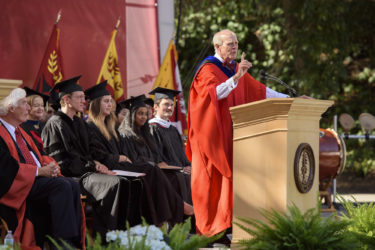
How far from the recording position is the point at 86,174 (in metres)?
6.61

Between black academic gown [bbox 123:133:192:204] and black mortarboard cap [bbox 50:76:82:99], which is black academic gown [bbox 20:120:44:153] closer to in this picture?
black mortarboard cap [bbox 50:76:82:99]

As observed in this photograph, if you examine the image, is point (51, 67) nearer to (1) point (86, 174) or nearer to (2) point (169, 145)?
(2) point (169, 145)

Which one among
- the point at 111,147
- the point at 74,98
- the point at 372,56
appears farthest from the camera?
the point at 372,56

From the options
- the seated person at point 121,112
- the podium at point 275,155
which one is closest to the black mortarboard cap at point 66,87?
the seated person at point 121,112

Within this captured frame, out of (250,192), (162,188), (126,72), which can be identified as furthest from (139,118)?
(126,72)

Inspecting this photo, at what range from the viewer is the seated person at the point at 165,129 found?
8.59 meters

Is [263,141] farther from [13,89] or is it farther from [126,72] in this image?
[126,72]

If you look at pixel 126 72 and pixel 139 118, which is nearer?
pixel 139 118

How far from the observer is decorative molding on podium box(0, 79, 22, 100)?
532 cm

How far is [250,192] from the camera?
5074 mm

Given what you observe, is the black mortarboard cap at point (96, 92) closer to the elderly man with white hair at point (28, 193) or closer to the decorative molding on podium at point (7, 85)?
the elderly man with white hair at point (28, 193)

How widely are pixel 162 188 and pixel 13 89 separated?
217 centimetres

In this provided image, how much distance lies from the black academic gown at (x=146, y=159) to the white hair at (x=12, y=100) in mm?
2478

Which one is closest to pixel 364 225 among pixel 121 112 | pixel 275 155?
pixel 275 155
